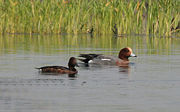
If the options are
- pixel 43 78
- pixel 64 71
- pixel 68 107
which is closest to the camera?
pixel 68 107

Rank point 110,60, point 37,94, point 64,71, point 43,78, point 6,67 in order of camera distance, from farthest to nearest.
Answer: point 110,60, point 6,67, point 64,71, point 43,78, point 37,94

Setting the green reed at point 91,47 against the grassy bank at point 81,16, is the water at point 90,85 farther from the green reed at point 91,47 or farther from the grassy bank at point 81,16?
the grassy bank at point 81,16

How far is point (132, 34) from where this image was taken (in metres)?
31.5

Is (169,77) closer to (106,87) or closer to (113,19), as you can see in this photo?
A: (106,87)

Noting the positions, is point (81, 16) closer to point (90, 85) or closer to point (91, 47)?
point (91, 47)

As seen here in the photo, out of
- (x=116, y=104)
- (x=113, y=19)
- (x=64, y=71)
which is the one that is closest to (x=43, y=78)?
(x=64, y=71)

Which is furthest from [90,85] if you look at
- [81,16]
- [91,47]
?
[81,16]

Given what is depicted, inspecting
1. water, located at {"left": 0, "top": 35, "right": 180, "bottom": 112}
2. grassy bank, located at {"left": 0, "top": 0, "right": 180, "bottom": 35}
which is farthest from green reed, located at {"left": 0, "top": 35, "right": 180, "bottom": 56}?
grassy bank, located at {"left": 0, "top": 0, "right": 180, "bottom": 35}

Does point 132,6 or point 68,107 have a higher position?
point 132,6

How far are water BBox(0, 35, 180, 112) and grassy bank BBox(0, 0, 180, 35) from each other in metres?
9.41

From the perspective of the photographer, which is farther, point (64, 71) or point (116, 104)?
point (64, 71)

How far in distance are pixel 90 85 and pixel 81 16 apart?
20.0 meters

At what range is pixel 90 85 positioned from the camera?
1211cm

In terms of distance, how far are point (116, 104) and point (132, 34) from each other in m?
21.9
